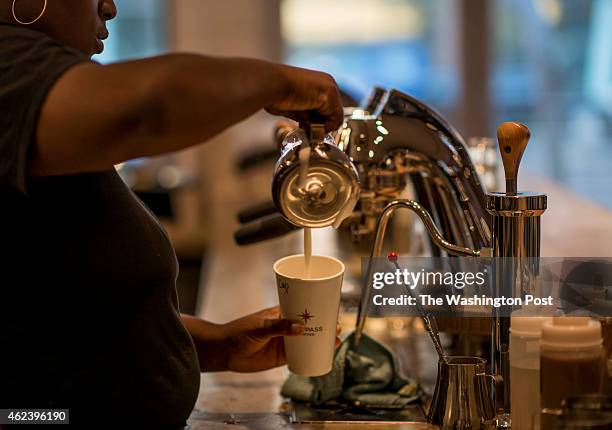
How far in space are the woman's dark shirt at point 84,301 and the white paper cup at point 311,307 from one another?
5.5 inches

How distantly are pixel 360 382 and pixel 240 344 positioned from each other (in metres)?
0.18

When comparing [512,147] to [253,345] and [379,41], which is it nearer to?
[253,345]

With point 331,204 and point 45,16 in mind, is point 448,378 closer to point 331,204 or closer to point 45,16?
point 331,204

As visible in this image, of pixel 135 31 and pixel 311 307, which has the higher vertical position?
pixel 311 307

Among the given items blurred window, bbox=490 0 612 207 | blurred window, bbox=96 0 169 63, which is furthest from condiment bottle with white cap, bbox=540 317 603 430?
blurred window, bbox=490 0 612 207

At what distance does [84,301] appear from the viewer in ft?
3.15

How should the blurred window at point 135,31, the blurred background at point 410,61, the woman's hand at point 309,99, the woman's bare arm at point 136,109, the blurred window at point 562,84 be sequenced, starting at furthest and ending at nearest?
the blurred window at point 562,84 < the blurred window at point 135,31 < the blurred background at point 410,61 < the woman's hand at point 309,99 < the woman's bare arm at point 136,109

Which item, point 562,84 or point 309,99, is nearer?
point 309,99

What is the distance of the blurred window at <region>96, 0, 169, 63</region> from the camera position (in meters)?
5.56

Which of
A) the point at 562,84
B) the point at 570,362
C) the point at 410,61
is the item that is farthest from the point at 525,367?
the point at 562,84

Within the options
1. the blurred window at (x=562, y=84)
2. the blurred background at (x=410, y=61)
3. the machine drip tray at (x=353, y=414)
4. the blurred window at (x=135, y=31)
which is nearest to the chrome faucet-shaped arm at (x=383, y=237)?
the machine drip tray at (x=353, y=414)

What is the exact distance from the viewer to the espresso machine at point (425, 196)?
947 mm

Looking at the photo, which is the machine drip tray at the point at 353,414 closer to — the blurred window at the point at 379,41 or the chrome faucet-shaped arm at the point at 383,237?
the chrome faucet-shaped arm at the point at 383,237

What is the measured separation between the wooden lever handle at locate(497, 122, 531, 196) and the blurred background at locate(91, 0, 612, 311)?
2.60 meters
